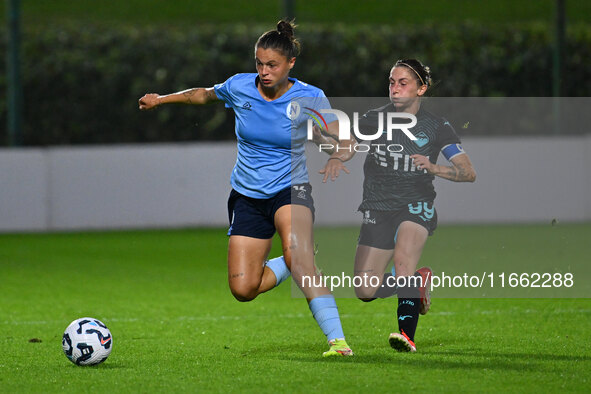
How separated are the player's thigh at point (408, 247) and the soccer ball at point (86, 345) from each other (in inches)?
67.9

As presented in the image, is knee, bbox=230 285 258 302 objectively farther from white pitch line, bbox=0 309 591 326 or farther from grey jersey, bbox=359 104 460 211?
white pitch line, bbox=0 309 591 326

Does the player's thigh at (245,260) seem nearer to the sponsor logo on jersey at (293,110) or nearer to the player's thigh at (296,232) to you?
the player's thigh at (296,232)

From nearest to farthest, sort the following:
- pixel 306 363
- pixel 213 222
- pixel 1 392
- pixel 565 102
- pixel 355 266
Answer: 1. pixel 1 392
2. pixel 306 363
3. pixel 355 266
4. pixel 213 222
5. pixel 565 102

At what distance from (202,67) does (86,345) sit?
12.5 m

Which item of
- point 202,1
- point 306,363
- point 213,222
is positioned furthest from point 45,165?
point 202,1

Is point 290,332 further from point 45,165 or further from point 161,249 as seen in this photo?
point 45,165

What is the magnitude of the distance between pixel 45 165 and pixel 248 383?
9553mm

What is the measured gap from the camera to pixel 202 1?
2450 centimetres

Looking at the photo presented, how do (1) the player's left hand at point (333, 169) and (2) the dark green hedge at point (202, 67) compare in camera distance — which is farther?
(2) the dark green hedge at point (202, 67)

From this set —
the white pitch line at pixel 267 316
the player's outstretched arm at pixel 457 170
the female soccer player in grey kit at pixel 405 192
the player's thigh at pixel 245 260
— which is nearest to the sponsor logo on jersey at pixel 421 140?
the female soccer player in grey kit at pixel 405 192

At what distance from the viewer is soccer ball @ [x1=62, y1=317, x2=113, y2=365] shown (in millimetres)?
5965

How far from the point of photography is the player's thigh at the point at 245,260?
21.2 feet

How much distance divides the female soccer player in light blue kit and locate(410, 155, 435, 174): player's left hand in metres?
0.63

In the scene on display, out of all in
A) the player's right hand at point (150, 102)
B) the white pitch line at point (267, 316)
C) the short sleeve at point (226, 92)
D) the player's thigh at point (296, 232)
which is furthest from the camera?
the white pitch line at point (267, 316)
